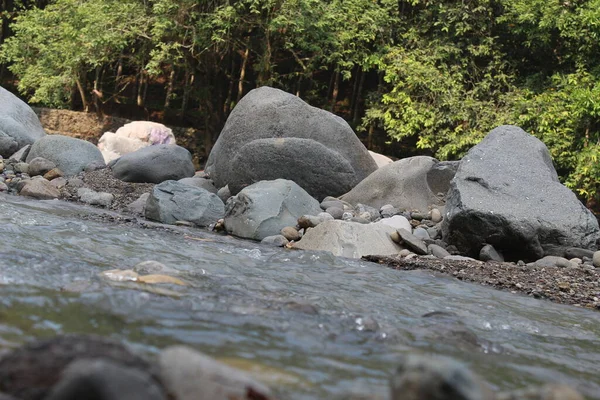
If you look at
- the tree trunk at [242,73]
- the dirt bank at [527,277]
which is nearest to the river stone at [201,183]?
the dirt bank at [527,277]

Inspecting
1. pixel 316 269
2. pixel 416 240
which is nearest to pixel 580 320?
pixel 316 269

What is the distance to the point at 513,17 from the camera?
1509 centimetres

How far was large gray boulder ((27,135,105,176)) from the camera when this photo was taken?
1224 cm

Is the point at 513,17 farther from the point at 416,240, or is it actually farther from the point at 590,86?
the point at 416,240

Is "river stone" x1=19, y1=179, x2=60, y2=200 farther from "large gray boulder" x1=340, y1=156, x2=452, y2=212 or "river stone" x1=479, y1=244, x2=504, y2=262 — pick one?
"river stone" x1=479, y1=244, x2=504, y2=262

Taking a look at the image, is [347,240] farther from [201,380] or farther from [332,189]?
[201,380]

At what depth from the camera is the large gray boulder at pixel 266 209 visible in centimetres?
870

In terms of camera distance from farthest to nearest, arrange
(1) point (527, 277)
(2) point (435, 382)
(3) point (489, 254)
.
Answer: (3) point (489, 254)
(1) point (527, 277)
(2) point (435, 382)

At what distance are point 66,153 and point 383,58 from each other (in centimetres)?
722

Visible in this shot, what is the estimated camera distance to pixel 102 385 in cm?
188

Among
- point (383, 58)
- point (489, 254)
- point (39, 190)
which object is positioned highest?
point (383, 58)

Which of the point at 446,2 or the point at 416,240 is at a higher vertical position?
the point at 446,2

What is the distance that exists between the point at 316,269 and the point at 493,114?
376 inches

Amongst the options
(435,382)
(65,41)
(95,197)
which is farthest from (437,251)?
(65,41)
